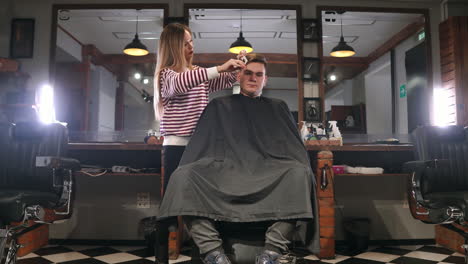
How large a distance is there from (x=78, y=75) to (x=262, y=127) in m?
3.83

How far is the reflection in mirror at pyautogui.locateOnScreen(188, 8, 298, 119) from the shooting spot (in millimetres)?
3734

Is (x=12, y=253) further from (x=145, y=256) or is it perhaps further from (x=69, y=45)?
(x=69, y=45)

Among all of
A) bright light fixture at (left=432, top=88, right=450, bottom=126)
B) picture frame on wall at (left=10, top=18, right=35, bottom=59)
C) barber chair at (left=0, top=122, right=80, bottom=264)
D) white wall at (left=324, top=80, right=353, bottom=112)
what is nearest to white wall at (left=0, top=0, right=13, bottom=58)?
picture frame on wall at (left=10, top=18, right=35, bottom=59)

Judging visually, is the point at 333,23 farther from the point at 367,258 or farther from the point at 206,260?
the point at 206,260

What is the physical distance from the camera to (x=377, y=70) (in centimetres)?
445

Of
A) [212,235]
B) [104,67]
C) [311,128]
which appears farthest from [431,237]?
[104,67]

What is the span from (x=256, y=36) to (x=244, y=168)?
323 cm

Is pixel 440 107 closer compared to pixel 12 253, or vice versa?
pixel 12 253

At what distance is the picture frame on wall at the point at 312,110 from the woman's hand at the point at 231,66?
6.98ft

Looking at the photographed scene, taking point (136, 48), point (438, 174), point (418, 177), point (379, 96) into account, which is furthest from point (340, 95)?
point (136, 48)

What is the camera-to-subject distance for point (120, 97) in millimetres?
4496

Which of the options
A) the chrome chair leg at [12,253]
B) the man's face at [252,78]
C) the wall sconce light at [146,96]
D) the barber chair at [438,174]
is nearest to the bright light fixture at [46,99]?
the wall sconce light at [146,96]

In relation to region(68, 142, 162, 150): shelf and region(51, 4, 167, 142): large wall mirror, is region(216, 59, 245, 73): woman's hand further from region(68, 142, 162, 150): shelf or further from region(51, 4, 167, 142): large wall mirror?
region(51, 4, 167, 142): large wall mirror

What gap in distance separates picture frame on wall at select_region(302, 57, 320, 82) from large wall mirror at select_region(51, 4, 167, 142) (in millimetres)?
1504
